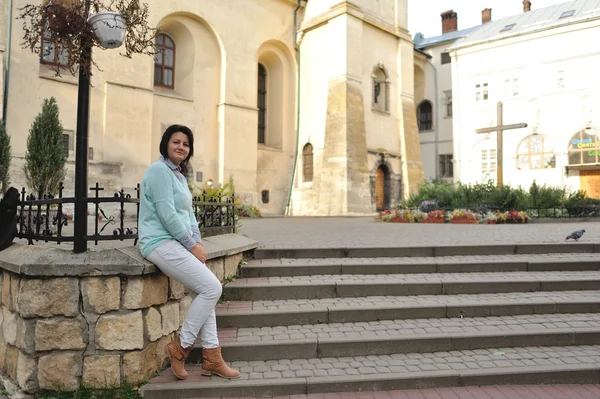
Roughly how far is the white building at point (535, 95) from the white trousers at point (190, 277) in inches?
1060

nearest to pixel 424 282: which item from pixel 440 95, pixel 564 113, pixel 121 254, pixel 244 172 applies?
pixel 121 254

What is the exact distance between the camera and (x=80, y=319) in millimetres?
3818

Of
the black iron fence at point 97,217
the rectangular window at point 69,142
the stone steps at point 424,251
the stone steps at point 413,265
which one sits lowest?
the stone steps at point 413,265

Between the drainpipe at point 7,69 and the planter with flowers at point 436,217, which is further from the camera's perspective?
the planter with flowers at point 436,217

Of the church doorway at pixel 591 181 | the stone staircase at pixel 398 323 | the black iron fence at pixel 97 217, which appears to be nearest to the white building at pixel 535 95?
the church doorway at pixel 591 181

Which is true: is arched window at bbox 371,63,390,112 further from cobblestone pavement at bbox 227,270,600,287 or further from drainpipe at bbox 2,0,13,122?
cobblestone pavement at bbox 227,270,600,287

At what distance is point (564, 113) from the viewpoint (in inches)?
1083

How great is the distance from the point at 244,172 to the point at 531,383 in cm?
1870

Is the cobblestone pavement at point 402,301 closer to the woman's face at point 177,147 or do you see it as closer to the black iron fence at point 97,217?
the black iron fence at point 97,217

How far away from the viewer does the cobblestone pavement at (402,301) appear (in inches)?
203

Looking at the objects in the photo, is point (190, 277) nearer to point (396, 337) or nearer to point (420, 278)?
point (396, 337)

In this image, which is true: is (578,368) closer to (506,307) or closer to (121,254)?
(506,307)

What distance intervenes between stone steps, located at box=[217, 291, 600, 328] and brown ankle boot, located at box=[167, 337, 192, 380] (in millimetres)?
982

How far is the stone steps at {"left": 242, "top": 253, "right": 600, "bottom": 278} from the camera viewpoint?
6.13 m
